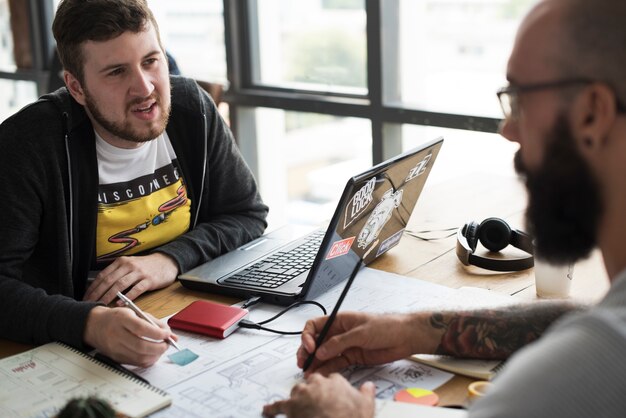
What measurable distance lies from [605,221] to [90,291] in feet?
3.49

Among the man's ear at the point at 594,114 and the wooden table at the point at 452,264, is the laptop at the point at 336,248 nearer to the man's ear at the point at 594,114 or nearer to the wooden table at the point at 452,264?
the wooden table at the point at 452,264

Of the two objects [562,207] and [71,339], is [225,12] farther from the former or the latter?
[562,207]

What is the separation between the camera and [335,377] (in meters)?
1.21

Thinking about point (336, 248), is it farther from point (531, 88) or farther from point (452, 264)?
point (531, 88)

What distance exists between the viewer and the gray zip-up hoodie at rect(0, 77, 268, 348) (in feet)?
4.93

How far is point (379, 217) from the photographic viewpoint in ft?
5.50

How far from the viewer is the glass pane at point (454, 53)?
2996 mm

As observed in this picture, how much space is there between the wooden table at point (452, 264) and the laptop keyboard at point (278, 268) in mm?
69

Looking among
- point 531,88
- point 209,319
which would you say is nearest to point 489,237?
point 209,319

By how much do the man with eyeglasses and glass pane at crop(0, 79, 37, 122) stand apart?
13.9 ft

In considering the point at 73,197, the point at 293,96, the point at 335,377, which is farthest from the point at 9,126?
the point at 293,96

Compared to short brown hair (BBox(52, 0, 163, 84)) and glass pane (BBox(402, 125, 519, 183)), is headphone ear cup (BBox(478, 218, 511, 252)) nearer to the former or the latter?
short brown hair (BBox(52, 0, 163, 84))

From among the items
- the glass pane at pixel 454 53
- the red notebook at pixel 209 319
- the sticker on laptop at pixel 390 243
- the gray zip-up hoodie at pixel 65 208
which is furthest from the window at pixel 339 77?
the red notebook at pixel 209 319

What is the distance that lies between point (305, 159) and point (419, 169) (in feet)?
7.14
